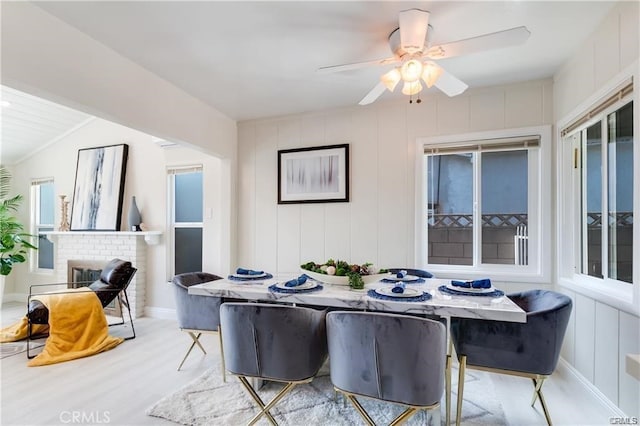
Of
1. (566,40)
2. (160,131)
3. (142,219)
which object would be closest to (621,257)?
(566,40)

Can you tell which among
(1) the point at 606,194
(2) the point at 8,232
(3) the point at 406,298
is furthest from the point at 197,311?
(2) the point at 8,232

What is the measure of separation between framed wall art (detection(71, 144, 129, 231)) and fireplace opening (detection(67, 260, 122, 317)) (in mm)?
483

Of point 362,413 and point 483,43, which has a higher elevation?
point 483,43

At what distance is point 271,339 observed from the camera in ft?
5.27

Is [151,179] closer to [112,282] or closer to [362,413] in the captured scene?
[112,282]

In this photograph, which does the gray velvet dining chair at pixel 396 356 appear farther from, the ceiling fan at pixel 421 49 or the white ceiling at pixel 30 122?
the white ceiling at pixel 30 122

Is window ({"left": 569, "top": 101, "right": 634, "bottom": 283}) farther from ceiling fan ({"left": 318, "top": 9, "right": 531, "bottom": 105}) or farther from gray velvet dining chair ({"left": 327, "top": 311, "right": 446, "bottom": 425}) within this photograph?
gray velvet dining chair ({"left": 327, "top": 311, "right": 446, "bottom": 425})

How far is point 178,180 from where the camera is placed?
431cm

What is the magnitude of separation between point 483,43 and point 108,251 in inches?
192

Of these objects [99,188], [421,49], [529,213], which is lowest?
[529,213]

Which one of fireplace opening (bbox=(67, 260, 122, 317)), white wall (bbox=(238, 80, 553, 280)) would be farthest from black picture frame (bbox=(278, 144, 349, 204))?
fireplace opening (bbox=(67, 260, 122, 317))

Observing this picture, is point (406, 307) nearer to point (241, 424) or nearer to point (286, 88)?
point (241, 424)

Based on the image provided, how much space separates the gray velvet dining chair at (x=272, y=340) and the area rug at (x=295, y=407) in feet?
1.67

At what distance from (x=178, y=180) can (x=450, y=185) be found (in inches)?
136
